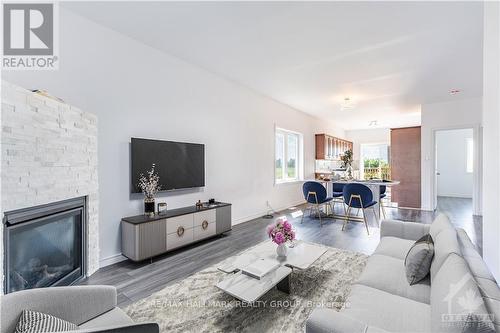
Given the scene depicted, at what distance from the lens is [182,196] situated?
3.68 m

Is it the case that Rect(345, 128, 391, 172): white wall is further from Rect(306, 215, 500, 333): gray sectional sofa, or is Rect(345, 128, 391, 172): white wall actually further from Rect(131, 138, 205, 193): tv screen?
Rect(306, 215, 500, 333): gray sectional sofa

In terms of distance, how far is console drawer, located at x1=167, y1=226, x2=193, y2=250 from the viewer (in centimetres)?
303

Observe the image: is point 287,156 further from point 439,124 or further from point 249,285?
point 249,285

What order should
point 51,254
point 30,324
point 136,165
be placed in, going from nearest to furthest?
point 30,324
point 51,254
point 136,165

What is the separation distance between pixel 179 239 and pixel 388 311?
2.55 meters

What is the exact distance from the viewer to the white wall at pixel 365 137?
9664 mm

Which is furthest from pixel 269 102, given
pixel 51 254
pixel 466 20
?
pixel 51 254

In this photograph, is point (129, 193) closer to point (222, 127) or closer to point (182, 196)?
point (182, 196)

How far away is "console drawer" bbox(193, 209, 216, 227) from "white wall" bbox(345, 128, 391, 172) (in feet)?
28.1

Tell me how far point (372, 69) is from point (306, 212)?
3515 mm

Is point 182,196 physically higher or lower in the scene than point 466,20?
lower

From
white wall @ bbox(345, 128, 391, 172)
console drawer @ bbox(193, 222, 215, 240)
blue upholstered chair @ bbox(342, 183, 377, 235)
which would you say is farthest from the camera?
white wall @ bbox(345, 128, 391, 172)

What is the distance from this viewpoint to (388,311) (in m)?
1.32

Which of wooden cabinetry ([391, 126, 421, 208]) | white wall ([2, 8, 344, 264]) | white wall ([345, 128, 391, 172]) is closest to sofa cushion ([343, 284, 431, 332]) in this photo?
white wall ([2, 8, 344, 264])
